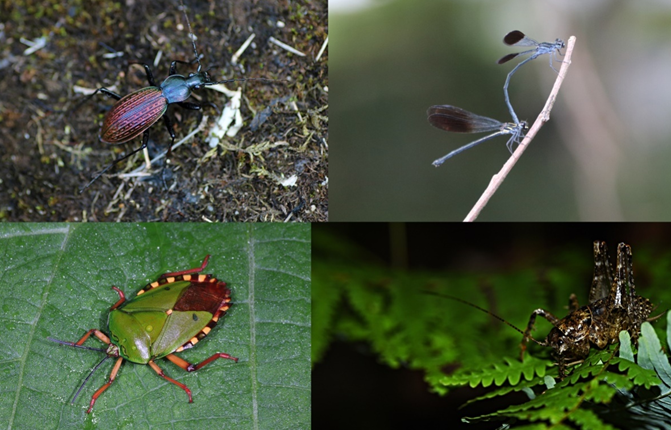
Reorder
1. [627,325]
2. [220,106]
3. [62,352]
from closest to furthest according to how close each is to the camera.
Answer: [627,325] < [62,352] < [220,106]

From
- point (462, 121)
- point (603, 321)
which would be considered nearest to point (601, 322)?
point (603, 321)

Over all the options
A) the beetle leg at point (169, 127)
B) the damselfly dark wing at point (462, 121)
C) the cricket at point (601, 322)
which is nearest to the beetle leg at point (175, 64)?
the beetle leg at point (169, 127)

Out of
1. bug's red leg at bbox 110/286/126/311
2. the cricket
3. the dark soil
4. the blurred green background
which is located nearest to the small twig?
the blurred green background

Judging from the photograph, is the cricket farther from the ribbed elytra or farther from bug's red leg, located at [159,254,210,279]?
the ribbed elytra

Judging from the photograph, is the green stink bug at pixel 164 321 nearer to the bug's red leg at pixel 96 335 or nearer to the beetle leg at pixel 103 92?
the bug's red leg at pixel 96 335

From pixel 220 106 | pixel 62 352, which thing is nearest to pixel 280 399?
pixel 62 352

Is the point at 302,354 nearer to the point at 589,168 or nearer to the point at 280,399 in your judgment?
the point at 280,399
